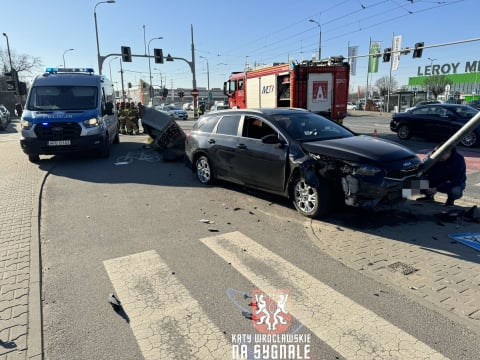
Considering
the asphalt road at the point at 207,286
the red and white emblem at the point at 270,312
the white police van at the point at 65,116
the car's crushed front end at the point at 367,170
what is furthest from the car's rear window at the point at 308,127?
the white police van at the point at 65,116

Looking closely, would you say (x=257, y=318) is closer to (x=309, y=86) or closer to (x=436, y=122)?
(x=309, y=86)

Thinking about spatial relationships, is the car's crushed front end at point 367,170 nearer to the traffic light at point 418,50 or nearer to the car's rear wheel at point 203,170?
the car's rear wheel at point 203,170

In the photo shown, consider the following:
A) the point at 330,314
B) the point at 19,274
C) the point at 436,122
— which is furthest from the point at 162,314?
the point at 436,122

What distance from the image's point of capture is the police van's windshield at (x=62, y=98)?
11273mm

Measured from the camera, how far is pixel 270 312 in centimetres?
335

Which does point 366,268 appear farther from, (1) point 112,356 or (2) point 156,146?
(2) point 156,146

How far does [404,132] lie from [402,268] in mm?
13309

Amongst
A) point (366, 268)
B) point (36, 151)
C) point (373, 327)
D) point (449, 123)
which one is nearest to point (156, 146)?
point (36, 151)

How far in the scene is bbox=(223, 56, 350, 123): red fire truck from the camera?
15.3 m

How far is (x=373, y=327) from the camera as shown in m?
3.09

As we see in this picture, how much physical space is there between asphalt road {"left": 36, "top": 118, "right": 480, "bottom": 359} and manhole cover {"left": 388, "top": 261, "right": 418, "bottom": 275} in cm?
41

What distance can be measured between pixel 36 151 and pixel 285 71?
10.2 meters

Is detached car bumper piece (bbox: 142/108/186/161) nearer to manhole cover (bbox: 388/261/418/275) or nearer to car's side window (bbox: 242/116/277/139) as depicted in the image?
A: car's side window (bbox: 242/116/277/139)

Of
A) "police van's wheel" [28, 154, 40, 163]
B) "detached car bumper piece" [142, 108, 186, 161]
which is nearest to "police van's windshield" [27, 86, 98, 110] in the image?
"police van's wheel" [28, 154, 40, 163]
